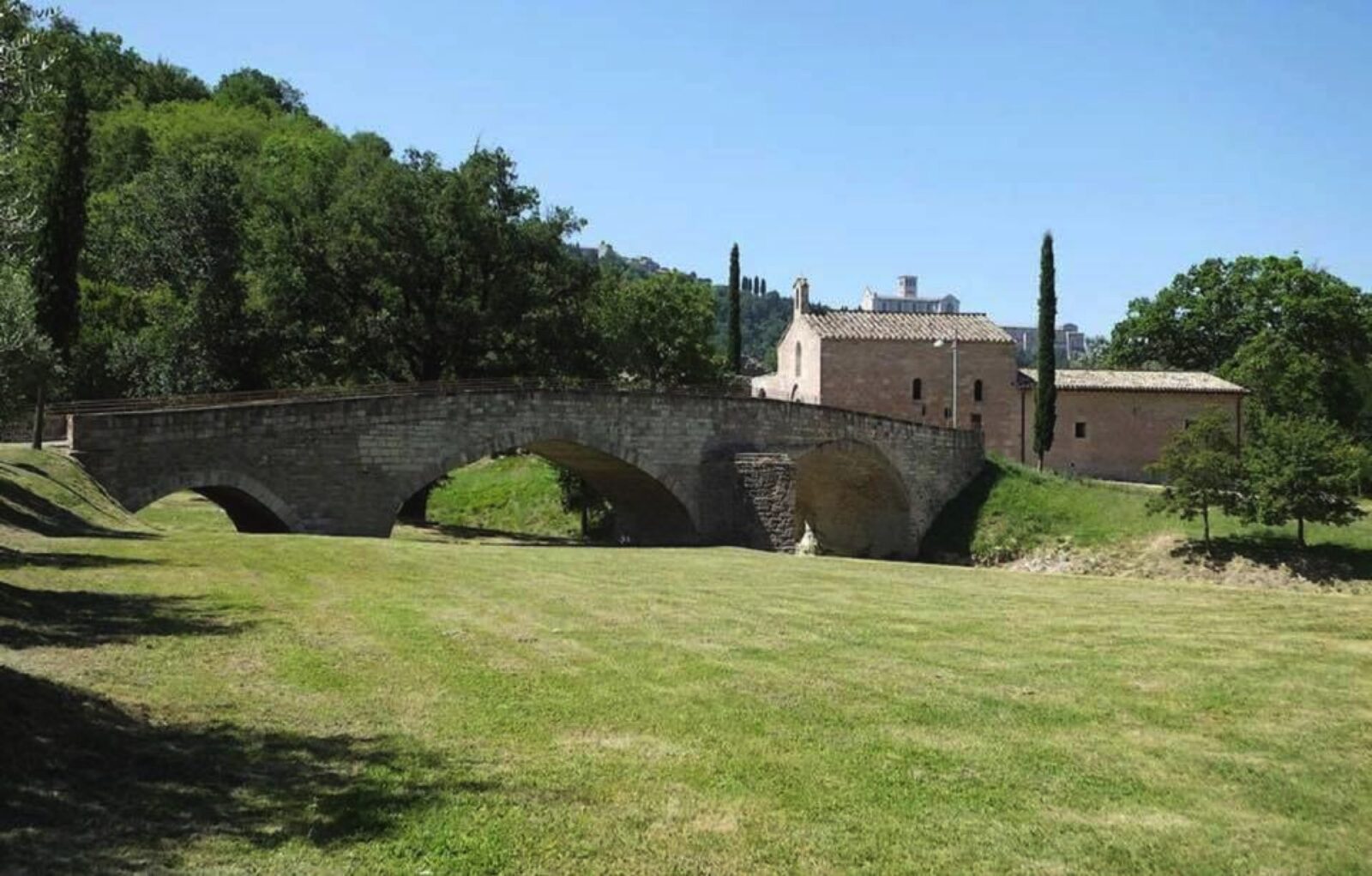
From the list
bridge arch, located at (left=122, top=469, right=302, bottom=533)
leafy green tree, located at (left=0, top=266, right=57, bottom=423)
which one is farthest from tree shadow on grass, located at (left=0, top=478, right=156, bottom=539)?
bridge arch, located at (left=122, top=469, right=302, bottom=533)

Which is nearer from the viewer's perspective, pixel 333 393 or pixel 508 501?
pixel 333 393

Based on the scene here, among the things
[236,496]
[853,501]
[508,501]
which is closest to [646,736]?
[236,496]

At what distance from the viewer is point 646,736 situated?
796 centimetres

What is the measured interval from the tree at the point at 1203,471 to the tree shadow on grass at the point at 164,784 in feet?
120

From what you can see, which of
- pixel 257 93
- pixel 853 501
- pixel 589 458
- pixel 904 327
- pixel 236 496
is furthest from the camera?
pixel 257 93

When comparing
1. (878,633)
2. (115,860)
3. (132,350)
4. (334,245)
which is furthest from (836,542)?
(115,860)

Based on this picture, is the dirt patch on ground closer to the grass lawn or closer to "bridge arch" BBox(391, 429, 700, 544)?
the grass lawn

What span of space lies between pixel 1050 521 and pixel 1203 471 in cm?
689

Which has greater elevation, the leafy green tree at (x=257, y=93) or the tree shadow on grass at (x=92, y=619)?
the leafy green tree at (x=257, y=93)

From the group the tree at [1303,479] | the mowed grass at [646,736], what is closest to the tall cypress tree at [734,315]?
the tree at [1303,479]

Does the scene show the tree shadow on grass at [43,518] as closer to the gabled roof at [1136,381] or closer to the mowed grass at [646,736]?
the mowed grass at [646,736]

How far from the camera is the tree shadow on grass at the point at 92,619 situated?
9.43 meters

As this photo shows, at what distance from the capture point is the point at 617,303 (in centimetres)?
5353

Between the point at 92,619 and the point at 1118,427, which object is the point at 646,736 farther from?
the point at 1118,427
